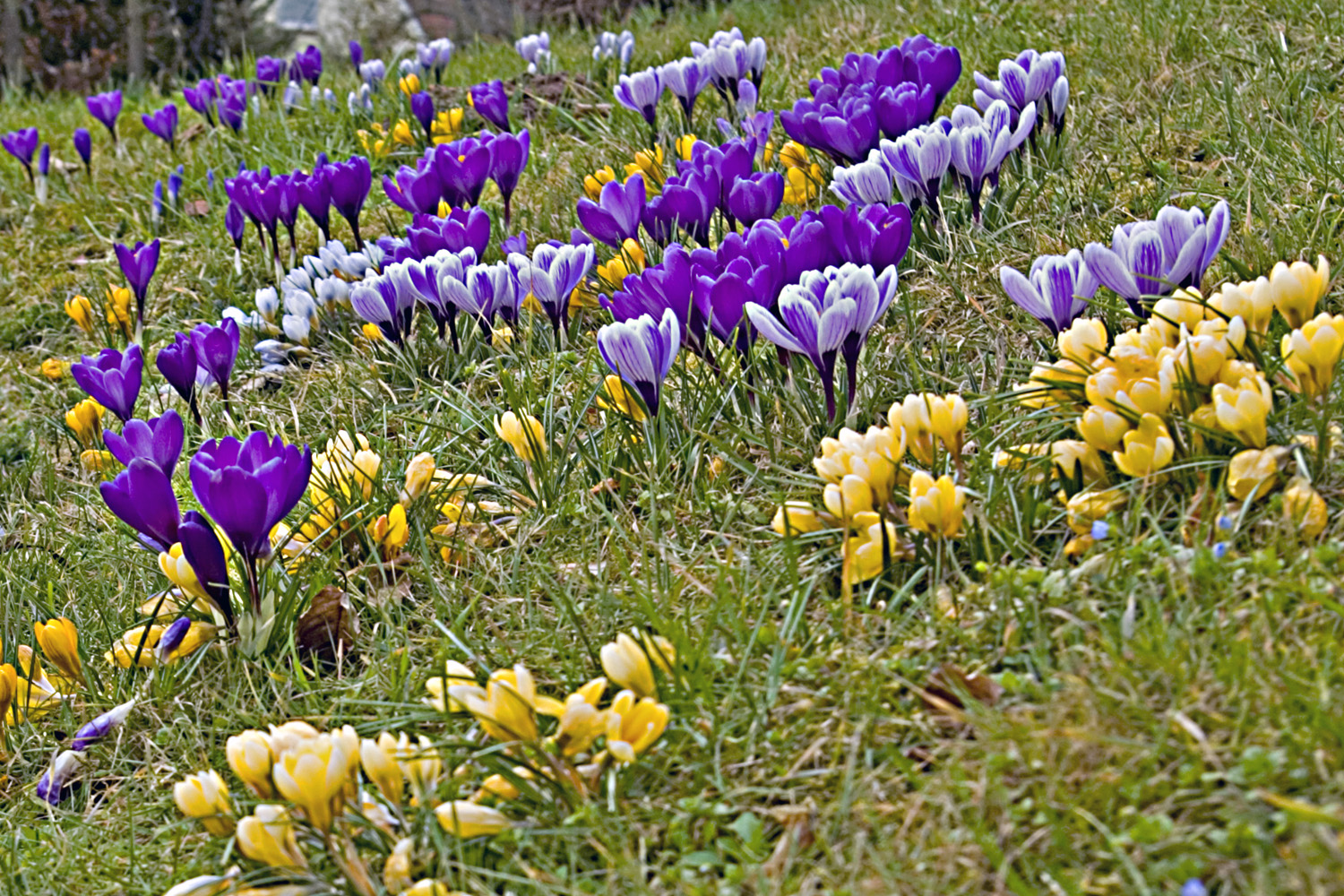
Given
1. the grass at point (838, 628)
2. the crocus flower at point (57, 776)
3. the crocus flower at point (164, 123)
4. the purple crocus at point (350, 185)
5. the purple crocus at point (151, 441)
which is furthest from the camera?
the crocus flower at point (164, 123)

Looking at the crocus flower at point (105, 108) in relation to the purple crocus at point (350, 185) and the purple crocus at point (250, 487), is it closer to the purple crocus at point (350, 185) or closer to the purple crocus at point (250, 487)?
the purple crocus at point (350, 185)

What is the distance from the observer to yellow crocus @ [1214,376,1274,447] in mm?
1805

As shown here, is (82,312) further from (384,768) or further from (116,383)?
(384,768)

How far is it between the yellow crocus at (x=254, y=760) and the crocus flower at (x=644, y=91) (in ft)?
9.76

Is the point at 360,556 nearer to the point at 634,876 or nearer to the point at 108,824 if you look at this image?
the point at 108,824

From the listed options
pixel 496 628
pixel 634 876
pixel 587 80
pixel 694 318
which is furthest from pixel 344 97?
pixel 634 876

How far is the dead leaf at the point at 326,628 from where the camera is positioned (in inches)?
89.2

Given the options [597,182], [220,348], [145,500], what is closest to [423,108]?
[597,182]

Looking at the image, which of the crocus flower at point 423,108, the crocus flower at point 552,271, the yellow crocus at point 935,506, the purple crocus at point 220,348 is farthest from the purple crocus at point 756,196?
the crocus flower at point 423,108

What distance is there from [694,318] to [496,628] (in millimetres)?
791

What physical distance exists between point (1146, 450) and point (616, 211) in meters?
1.73

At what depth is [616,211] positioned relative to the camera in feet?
10.5

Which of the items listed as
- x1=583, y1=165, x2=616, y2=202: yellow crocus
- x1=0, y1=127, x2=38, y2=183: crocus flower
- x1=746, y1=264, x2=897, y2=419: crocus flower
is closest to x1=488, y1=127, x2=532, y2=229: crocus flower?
x1=583, y1=165, x2=616, y2=202: yellow crocus

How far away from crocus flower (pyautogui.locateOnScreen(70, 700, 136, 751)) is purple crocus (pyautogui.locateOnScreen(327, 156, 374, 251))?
1.97 metres
